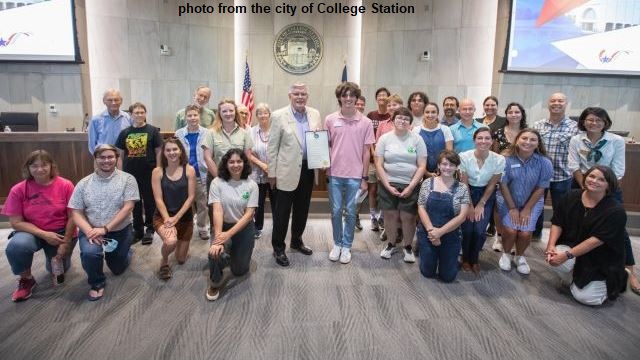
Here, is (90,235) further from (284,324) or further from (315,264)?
(315,264)

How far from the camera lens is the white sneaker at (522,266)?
3.22 meters

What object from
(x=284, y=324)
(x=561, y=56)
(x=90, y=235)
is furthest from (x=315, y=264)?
(x=561, y=56)

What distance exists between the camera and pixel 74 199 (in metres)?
2.77

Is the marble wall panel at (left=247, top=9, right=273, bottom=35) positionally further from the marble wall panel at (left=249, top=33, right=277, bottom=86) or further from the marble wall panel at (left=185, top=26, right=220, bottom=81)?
the marble wall panel at (left=185, top=26, right=220, bottom=81)

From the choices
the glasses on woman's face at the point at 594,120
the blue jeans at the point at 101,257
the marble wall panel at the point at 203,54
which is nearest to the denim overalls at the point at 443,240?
the glasses on woman's face at the point at 594,120

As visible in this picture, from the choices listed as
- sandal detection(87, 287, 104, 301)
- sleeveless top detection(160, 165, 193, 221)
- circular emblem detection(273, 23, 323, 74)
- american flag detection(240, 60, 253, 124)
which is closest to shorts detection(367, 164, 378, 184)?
sleeveless top detection(160, 165, 193, 221)

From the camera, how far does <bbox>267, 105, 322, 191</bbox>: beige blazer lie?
3.13m

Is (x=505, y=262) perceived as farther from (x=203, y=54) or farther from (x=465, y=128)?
(x=203, y=54)

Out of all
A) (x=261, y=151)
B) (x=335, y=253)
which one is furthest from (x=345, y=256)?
(x=261, y=151)

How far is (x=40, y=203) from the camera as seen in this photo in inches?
110

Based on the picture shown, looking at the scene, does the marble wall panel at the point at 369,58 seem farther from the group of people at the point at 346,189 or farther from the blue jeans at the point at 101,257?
the blue jeans at the point at 101,257

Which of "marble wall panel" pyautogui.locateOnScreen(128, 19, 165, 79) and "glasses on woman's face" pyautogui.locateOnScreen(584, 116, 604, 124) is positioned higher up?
"marble wall panel" pyautogui.locateOnScreen(128, 19, 165, 79)

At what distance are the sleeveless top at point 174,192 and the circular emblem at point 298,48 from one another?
5.22 m

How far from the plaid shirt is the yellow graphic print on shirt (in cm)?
360
